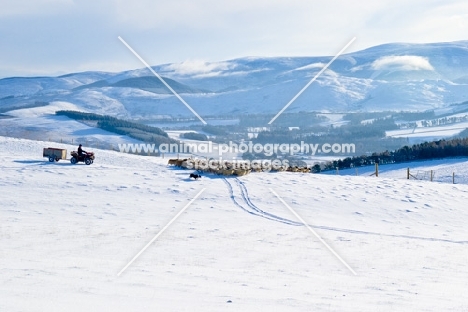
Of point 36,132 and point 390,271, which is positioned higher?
point 36,132

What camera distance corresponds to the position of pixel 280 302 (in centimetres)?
1142

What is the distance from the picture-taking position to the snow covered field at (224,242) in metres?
11.6

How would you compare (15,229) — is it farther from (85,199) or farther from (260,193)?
(260,193)

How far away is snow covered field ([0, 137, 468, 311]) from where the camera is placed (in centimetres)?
1162

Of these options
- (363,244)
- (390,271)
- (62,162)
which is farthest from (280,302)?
(62,162)

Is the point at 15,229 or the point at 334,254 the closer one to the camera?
the point at 334,254

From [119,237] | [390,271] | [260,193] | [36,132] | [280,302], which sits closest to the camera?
[280,302]

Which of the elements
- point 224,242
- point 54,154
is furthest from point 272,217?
point 54,154

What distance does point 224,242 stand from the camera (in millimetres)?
18875

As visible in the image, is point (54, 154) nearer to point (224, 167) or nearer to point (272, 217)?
point (224, 167)

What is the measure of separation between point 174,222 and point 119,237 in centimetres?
337

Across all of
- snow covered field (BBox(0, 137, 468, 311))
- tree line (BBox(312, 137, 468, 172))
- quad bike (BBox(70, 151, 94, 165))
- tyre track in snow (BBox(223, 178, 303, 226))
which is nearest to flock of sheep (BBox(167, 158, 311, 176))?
snow covered field (BBox(0, 137, 468, 311))

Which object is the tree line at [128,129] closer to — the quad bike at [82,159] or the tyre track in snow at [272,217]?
the quad bike at [82,159]

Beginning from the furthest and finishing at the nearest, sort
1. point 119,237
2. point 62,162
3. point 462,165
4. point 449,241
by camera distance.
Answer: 1. point 462,165
2. point 62,162
3. point 449,241
4. point 119,237
